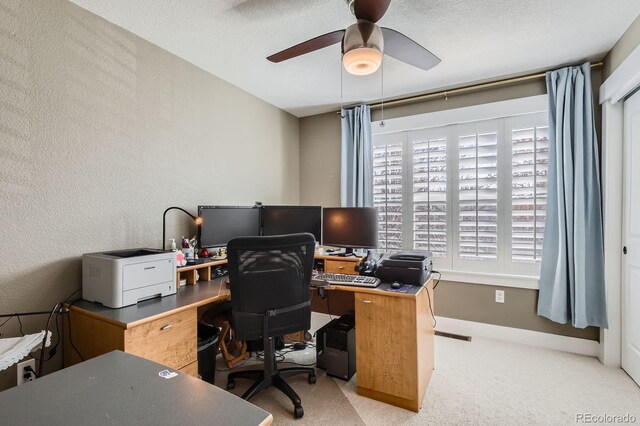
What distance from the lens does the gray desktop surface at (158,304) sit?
5.25ft

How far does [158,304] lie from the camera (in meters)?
1.80

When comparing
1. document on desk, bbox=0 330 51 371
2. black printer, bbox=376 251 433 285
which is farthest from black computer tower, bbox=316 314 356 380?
document on desk, bbox=0 330 51 371

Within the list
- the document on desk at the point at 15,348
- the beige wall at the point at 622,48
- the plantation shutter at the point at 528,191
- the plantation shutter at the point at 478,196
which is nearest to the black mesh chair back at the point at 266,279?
the document on desk at the point at 15,348

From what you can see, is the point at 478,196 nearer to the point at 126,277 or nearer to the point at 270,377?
the point at 270,377

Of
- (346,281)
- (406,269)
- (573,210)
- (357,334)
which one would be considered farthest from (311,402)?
(573,210)

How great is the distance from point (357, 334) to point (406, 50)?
1.86m

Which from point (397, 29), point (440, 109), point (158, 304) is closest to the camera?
point (158, 304)

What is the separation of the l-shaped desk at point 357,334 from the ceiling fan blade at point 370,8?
158 cm

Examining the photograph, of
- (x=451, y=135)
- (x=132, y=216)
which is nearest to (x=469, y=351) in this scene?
(x=451, y=135)

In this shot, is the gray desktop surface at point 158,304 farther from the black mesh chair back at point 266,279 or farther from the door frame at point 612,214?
the door frame at point 612,214

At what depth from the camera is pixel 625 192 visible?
7.67 feet

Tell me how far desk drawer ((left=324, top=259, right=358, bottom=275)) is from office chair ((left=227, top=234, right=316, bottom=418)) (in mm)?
766

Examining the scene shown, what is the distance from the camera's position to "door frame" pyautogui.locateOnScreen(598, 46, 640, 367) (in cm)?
239

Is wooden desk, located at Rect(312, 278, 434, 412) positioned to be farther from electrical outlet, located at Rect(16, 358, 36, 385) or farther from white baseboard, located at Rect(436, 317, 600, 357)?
electrical outlet, located at Rect(16, 358, 36, 385)
